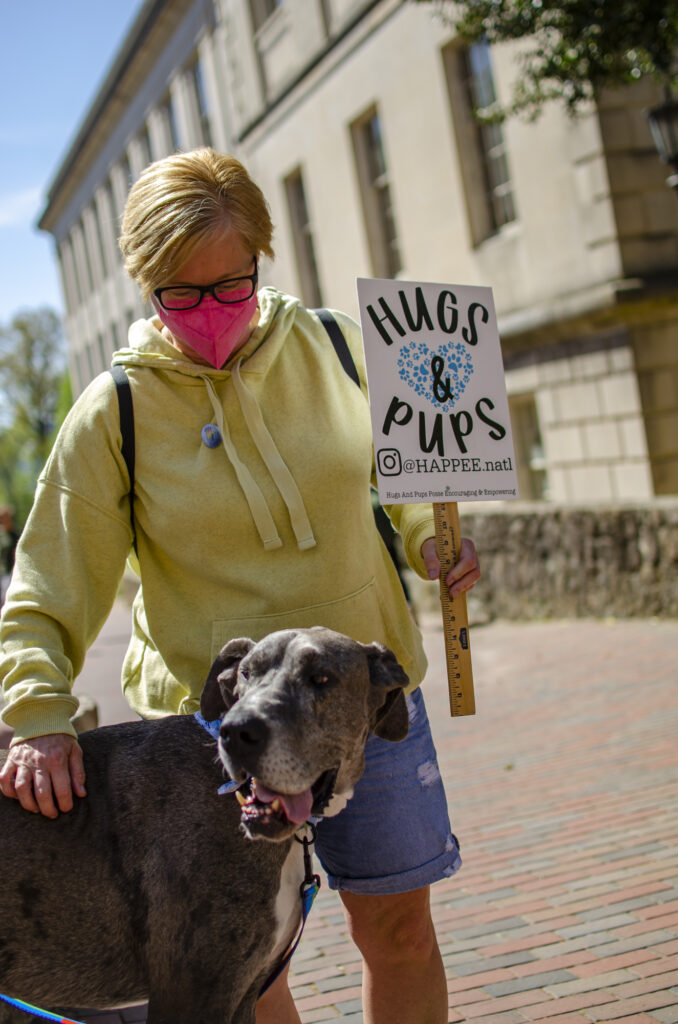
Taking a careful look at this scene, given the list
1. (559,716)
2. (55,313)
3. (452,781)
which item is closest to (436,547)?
(452,781)

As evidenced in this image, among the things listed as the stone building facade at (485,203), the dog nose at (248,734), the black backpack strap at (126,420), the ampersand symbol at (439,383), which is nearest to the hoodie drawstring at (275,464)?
the black backpack strap at (126,420)

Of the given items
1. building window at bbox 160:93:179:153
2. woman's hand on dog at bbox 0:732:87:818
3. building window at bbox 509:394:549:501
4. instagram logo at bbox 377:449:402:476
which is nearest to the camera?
woman's hand on dog at bbox 0:732:87:818

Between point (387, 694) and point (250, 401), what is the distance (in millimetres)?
805

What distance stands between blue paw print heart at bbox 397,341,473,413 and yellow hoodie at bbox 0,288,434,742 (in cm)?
23

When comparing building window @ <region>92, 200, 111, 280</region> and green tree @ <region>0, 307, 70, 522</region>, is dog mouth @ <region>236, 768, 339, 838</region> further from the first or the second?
green tree @ <region>0, 307, 70, 522</region>

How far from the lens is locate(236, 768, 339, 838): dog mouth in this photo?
2.18 metres

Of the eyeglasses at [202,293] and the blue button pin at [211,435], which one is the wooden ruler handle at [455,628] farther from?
the eyeglasses at [202,293]

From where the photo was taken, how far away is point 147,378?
2695mm

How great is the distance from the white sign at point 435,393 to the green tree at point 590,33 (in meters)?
6.45

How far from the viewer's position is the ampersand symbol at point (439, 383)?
2.94 m

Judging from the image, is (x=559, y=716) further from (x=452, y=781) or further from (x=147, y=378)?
(x=147, y=378)

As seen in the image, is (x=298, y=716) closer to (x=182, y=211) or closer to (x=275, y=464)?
(x=275, y=464)

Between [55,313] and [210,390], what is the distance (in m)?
57.9

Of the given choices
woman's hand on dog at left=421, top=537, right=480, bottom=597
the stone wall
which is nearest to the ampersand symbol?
woman's hand on dog at left=421, top=537, right=480, bottom=597
